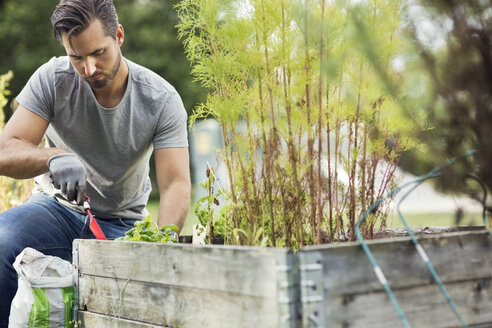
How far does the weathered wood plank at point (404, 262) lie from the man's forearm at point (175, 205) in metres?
1.49

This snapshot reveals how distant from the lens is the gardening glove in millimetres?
2520

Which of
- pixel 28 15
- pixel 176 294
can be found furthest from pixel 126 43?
pixel 176 294

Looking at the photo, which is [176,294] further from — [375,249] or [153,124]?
[153,124]

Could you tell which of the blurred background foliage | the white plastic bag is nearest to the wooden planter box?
the blurred background foliage

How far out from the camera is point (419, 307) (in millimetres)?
1630

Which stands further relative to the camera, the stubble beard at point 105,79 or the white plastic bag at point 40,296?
the stubble beard at point 105,79

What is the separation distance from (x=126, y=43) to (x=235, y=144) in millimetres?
16513

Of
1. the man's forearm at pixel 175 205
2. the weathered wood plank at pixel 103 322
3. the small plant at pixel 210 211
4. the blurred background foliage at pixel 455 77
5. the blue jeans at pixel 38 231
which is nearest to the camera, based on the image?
the blurred background foliage at pixel 455 77

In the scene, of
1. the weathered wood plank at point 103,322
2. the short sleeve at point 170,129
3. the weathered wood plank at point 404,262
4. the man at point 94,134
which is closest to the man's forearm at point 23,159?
the man at point 94,134

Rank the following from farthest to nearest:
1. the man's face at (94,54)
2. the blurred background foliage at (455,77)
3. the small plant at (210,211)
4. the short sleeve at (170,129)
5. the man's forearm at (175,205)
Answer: the short sleeve at (170,129)
the man's forearm at (175,205)
the man's face at (94,54)
the small plant at (210,211)
the blurred background foliage at (455,77)

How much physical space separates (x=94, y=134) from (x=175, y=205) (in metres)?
0.55

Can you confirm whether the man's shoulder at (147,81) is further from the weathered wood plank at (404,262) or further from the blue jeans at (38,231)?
the weathered wood plank at (404,262)

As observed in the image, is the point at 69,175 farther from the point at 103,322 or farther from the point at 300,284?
the point at 300,284

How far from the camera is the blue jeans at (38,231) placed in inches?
104
